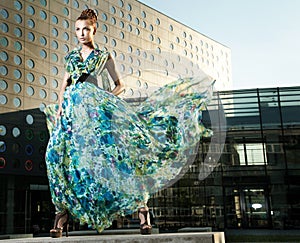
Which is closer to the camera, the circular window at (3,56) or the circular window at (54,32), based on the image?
the circular window at (3,56)

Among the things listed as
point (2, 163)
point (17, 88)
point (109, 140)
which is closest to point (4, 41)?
point (17, 88)

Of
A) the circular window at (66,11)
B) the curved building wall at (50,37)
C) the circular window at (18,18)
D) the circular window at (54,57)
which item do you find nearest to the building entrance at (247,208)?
the curved building wall at (50,37)

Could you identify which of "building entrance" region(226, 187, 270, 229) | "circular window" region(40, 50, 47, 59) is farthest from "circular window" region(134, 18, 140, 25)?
"building entrance" region(226, 187, 270, 229)

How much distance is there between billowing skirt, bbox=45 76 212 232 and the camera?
10055 millimetres

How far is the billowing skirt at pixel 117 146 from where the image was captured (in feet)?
33.0

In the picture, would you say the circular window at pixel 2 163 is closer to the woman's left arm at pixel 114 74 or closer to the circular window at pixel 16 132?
the circular window at pixel 16 132

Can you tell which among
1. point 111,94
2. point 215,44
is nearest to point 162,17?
point 215,44

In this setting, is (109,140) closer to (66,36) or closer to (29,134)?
(29,134)

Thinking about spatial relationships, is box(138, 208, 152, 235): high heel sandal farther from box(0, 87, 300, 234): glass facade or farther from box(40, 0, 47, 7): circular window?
box(40, 0, 47, 7): circular window

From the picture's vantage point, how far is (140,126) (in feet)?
35.1

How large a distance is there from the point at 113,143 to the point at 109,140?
12 cm

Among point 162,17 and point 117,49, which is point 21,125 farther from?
point 162,17

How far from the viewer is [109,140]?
10.1 meters

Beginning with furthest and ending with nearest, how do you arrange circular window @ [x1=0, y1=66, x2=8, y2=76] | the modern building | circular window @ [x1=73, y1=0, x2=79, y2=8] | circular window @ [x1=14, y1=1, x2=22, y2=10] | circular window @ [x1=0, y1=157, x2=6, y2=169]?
circular window @ [x1=73, y1=0, x2=79, y2=8]
circular window @ [x1=14, y1=1, x2=22, y2=10]
circular window @ [x1=0, y1=66, x2=8, y2=76]
the modern building
circular window @ [x1=0, y1=157, x2=6, y2=169]
